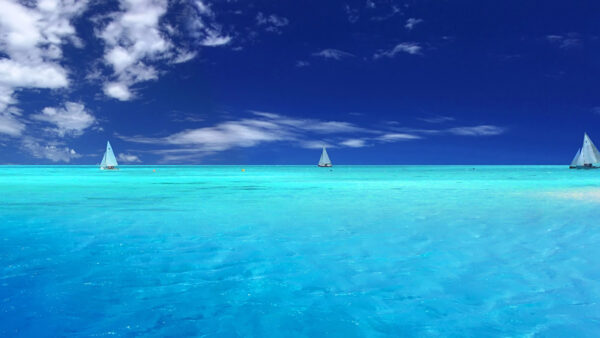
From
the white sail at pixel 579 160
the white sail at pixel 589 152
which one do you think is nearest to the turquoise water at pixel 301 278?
the white sail at pixel 589 152

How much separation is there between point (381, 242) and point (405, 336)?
7173 millimetres

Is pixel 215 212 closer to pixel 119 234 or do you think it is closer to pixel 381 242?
pixel 119 234

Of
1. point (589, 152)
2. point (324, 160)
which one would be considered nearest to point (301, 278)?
point (589, 152)

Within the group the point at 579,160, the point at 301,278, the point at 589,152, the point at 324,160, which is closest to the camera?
the point at 301,278

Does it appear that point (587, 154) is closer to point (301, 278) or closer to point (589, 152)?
point (589, 152)

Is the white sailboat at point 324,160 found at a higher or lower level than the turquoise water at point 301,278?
higher

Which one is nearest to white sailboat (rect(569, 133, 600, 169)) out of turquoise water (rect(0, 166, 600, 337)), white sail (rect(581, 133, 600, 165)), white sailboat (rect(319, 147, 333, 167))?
white sail (rect(581, 133, 600, 165))

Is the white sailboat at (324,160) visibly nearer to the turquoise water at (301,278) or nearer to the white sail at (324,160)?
the white sail at (324,160)

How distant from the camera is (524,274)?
30.8ft

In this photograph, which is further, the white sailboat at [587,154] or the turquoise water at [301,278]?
the white sailboat at [587,154]

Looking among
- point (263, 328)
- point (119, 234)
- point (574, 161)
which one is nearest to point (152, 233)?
point (119, 234)

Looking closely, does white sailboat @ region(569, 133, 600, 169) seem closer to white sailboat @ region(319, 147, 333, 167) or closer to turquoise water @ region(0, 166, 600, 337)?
white sailboat @ region(319, 147, 333, 167)

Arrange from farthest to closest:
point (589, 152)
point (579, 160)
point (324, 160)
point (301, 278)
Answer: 1. point (324, 160)
2. point (579, 160)
3. point (589, 152)
4. point (301, 278)

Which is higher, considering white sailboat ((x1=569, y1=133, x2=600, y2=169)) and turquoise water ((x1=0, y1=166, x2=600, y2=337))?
white sailboat ((x1=569, y1=133, x2=600, y2=169))
